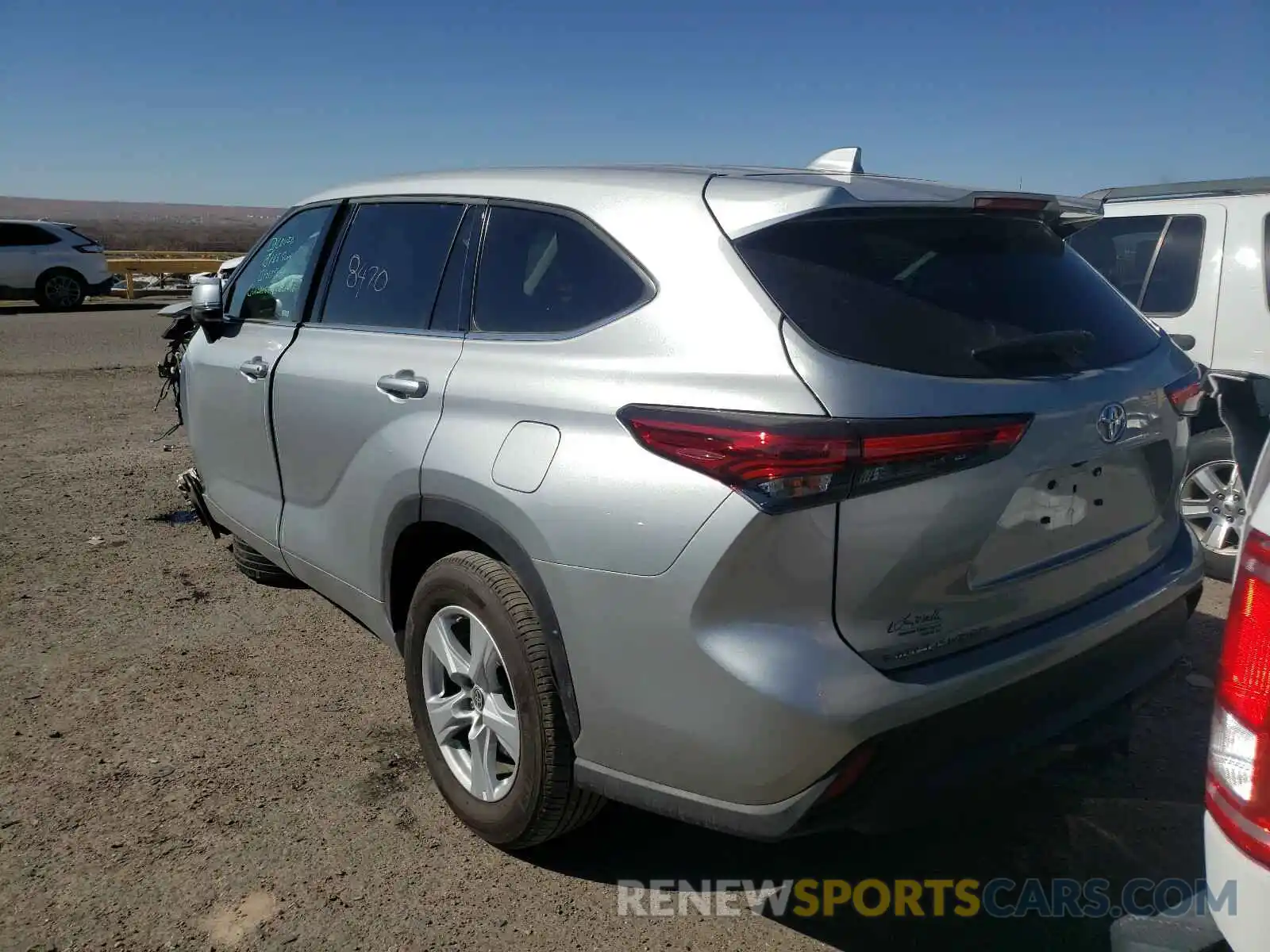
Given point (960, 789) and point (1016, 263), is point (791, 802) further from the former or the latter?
point (1016, 263)

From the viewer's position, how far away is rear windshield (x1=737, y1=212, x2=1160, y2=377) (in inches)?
88.8

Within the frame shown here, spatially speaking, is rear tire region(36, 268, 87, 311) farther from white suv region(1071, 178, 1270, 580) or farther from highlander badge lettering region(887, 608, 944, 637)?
highlander badge lettering region(887, 608, 944, 637)

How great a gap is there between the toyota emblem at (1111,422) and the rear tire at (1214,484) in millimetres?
3109

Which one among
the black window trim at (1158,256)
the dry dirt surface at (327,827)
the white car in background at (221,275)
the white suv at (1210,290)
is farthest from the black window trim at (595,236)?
A: the black window trim at (1158,256)

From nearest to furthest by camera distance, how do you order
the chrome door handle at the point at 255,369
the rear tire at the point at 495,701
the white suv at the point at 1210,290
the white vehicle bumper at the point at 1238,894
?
1. the white vehicle bumper at the point at 1238,894
2. the rear tire at the point at 495,701
3. the chrome door handle at the point at 255,369
4. the white suv at the point at 1210,290

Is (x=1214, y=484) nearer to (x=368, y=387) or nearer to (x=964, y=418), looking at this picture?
(x=964, y=418)

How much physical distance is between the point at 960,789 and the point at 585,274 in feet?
5.09

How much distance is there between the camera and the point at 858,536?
2096 mm

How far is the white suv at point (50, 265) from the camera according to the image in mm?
19453

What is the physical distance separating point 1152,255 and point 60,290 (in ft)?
67.9

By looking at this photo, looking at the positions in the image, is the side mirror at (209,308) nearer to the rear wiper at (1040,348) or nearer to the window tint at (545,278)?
the window tint at (545,278)

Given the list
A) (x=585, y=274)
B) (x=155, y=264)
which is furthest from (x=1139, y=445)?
(x=155, y=264)

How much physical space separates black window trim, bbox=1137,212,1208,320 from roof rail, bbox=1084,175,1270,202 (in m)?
0.14

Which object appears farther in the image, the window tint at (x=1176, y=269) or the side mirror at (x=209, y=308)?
the window tint at (x=1176, y=269)
